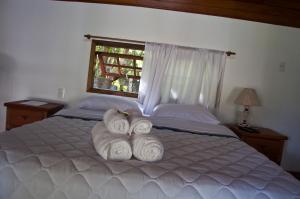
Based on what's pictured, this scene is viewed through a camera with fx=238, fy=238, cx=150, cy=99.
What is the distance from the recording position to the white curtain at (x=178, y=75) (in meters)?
2.76

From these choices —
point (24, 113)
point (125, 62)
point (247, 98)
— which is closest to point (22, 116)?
point (24, 113)

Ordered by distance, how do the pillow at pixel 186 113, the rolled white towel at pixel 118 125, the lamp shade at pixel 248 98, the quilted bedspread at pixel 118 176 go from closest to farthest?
the quilted bedspread at pixel 118 176 → the rolled white towel at pixel 118 125 → the pillow at pixel 186 113 → the lamp shade at pixel 248 98

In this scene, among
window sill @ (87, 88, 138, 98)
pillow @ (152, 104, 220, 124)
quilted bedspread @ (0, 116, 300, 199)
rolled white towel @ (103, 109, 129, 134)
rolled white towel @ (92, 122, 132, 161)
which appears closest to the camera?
quilted bedspread @ (0, 116, 300, 199)

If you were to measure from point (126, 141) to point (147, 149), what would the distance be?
0.39 feet

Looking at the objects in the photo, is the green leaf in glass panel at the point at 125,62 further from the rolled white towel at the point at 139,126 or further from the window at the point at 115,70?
the rolled white towel at the point at 139,126

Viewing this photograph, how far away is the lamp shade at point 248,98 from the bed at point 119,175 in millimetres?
1235

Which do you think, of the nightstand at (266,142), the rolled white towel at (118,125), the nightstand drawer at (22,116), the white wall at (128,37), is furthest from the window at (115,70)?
the rolled white towel at (118,125)

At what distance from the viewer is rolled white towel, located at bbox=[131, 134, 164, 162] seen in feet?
4.13

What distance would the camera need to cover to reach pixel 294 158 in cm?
300

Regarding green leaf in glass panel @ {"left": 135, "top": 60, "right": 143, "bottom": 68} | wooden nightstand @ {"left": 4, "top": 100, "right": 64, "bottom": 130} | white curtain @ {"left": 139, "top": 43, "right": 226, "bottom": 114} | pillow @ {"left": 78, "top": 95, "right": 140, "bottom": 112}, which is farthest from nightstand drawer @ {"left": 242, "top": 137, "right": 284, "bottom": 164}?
wooden nightstand @ {"left": 4, "top": 100, "right": 64, "bottom": 130}

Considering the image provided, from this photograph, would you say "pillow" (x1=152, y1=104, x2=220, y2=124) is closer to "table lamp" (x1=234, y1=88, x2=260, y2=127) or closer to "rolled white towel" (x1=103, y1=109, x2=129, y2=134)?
"table lamp" (x1=234, y1=88, x2=260, y2=127)

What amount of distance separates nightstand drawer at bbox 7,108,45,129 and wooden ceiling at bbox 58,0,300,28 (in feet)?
4.70

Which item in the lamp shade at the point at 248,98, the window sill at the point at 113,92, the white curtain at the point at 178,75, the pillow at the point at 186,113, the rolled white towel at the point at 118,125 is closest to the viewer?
the rolled white towel at the point at 118,125

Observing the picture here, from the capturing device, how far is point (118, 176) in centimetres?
108
